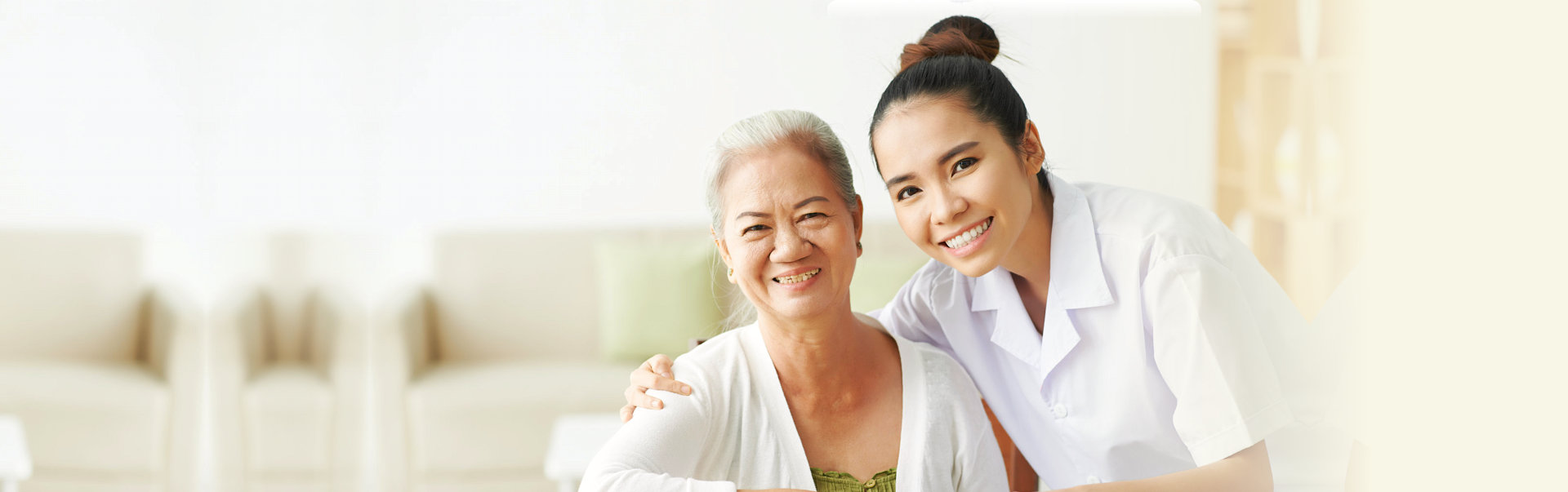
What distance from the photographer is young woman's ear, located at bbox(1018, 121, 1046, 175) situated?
119 cm

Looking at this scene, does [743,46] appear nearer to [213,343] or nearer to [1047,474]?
[213,343]

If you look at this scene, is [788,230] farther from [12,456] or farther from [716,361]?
[12,456]

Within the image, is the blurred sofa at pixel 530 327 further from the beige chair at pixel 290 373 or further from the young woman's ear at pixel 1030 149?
the young woman's ear at pixel 1030 149

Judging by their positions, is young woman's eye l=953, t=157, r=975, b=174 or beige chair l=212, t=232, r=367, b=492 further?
beige chair l=212, t=232, r=367, b=492

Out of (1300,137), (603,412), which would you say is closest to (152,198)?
(603,412)

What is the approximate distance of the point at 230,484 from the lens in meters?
1.88

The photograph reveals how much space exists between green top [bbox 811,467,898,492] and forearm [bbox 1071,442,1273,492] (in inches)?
10.6

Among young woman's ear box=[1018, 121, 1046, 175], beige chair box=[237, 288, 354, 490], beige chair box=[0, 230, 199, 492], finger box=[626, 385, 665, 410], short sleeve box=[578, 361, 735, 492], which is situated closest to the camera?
short sleeve box=[578, 361, 735, 492]

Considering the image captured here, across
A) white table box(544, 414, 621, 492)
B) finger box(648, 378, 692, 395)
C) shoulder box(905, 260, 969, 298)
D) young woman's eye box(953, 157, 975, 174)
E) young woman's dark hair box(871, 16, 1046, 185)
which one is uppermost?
young woman's dark hair box(871, 16, 1046, 185)

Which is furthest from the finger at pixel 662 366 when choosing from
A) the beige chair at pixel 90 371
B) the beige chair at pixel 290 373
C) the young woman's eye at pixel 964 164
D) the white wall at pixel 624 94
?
the white wall at pixel 624 94

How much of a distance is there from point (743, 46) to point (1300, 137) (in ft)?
7.00

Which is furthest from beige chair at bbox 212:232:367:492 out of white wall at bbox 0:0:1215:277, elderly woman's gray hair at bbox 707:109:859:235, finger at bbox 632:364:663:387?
white wall at bbox 0:0:1215:277

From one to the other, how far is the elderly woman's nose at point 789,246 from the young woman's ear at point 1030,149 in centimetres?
30

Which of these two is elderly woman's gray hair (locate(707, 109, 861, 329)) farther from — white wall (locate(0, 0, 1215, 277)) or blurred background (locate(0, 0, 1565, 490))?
white wall (locate(0, 0, 1215, 277))
